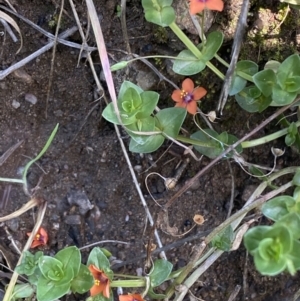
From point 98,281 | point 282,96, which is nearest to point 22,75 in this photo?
point 98,281

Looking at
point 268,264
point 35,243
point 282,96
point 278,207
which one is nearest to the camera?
point 268,264

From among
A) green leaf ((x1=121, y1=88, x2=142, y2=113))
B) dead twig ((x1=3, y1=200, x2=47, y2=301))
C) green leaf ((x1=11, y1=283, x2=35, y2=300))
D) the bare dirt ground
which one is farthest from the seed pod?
green leaf ((x1=11, y1=283, x2=35, y2=300))

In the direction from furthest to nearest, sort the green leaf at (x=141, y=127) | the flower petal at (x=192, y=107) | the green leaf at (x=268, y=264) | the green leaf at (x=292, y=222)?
the flower petal at (x=192, y=107), the green leaf at (x=141, y=127), the green leaf at (x=292, y=222), the green leaf at (x=268, y=264)

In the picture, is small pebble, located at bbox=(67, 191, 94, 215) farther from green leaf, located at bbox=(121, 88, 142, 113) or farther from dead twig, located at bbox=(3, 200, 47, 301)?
green leaf, located at bbox=(121, 88, 142, 113)

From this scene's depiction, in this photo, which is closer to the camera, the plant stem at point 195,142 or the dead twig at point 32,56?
the plant stem at point 195,142

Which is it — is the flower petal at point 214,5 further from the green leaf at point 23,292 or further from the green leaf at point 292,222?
the green leaf at point 23,292

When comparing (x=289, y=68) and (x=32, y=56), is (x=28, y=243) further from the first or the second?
(x=289, y=68)

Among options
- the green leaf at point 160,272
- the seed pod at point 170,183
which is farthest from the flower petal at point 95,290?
the seed pod at point 170,183
